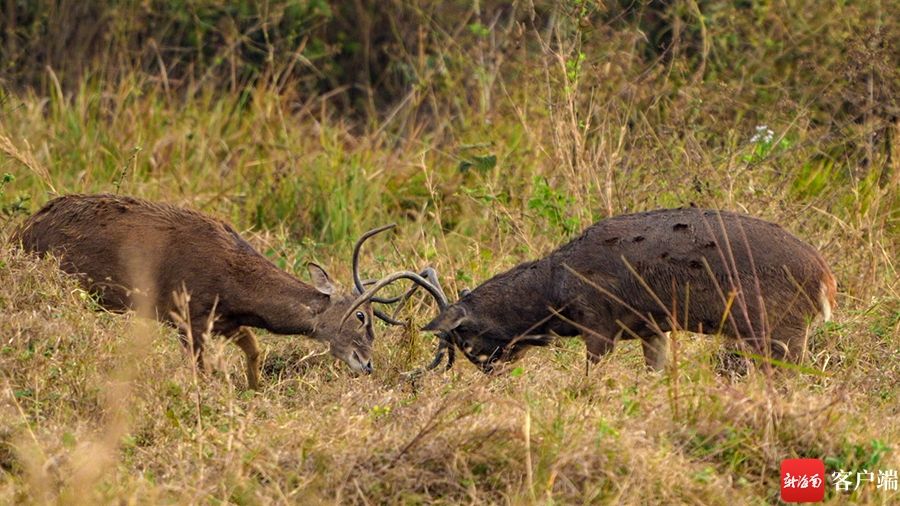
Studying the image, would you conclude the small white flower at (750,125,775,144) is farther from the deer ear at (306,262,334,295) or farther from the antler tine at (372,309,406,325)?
the deer ear at (306,262,334,295)

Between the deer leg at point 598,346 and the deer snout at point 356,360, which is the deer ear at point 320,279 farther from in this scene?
the deer leg at point 598,346

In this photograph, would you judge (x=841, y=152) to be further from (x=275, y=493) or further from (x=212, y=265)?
(x=275, y=493)

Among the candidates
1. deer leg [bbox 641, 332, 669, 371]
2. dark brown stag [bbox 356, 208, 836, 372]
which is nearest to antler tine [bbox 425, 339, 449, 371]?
dark brown stag [bbox 356, 208, 836, 372]

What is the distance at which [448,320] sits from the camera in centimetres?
746

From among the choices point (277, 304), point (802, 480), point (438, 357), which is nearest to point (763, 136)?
point (438, 357)

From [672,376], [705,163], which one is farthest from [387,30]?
[672,376]

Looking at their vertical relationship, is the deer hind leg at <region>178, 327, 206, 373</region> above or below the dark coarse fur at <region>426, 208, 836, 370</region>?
below

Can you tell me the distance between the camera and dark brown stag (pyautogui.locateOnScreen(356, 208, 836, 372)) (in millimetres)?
6750

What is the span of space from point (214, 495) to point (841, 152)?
6.68 meters

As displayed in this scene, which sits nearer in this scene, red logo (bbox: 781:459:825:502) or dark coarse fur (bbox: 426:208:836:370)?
red logo (bbox: 781:459:825:502)

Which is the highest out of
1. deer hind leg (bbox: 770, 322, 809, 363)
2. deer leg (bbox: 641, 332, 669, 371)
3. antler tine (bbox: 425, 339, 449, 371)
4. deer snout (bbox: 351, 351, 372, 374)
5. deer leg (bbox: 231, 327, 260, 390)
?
deer hind leg (bbox: 770, 322, 809, 363)

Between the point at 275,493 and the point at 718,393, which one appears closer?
the point at 275,493

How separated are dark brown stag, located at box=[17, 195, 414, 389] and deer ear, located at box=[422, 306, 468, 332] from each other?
276mm

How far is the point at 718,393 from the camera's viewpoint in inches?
228
